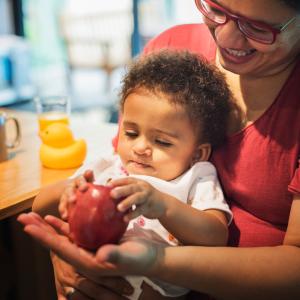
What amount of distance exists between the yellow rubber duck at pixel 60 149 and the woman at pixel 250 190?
43 cm

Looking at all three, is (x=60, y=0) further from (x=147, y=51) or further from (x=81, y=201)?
(x=81, y=201)

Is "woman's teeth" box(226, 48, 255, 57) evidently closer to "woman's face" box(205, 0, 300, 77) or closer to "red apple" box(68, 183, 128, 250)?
"woman's face" box(205, 0, 300, 77)

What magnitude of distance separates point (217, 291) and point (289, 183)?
12.3 inches

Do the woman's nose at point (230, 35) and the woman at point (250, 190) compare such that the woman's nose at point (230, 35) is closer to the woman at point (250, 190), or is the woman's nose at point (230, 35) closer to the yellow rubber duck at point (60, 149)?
the woman at point (250, 190)

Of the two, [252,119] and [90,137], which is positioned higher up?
[252,119]

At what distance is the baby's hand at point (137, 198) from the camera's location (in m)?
0.86

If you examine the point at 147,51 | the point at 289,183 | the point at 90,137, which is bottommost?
the point at 90,137

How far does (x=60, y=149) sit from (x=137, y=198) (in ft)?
2.76

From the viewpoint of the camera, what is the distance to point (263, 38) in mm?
1025

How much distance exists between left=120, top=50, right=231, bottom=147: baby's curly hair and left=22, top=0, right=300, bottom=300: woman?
4cm

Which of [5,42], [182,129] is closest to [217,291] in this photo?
[182,129]

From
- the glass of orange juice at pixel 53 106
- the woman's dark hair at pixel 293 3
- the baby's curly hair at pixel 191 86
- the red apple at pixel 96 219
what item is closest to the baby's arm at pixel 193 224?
the red apple at pixel 96 219

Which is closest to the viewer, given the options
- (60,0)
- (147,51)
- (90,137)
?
(147,51)

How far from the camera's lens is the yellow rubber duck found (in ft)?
5.31
